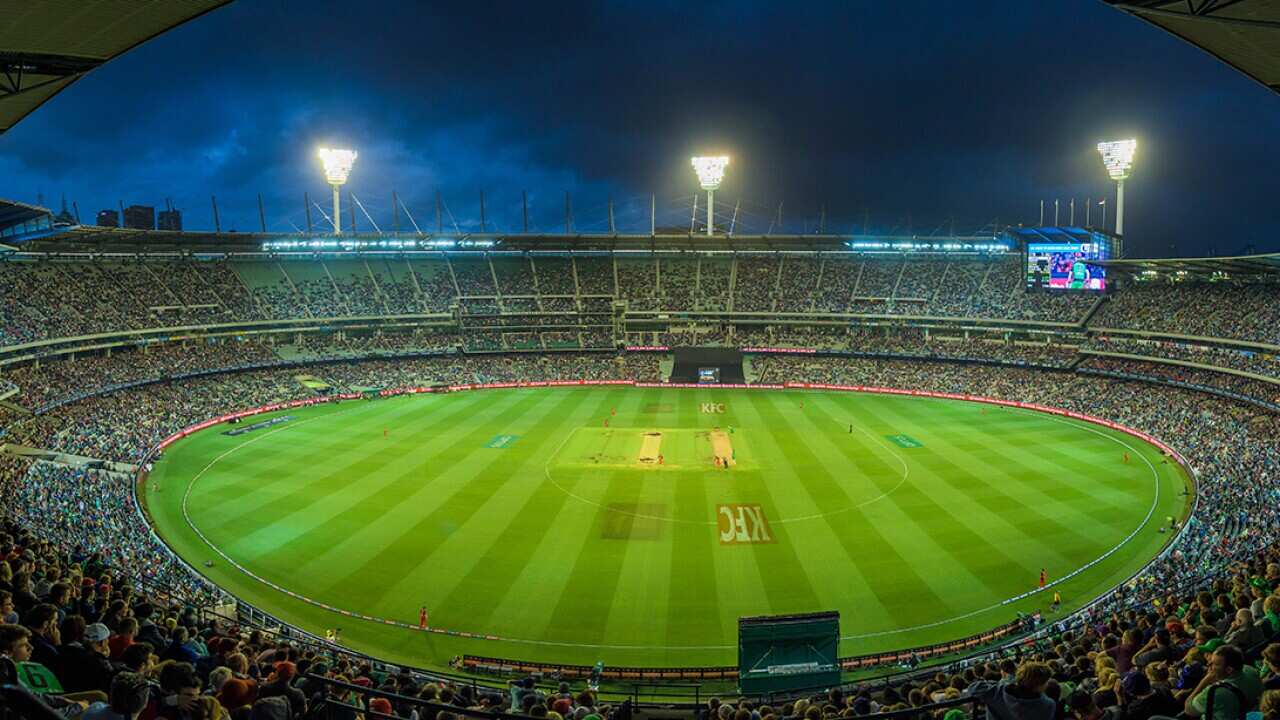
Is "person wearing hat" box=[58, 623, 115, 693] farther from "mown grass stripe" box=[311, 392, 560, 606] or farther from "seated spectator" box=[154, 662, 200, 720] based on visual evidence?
"mown grass stripe" box=[311, 392, 560, 606]

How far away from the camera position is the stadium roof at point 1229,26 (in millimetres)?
12859

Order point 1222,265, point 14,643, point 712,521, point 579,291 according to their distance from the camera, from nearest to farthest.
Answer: point 14,643 → point 712,521 → point 1222,265 → point 579,291

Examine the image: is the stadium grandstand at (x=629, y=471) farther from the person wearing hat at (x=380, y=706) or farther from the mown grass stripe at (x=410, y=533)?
the person wearing hat at (x=380, y=706)

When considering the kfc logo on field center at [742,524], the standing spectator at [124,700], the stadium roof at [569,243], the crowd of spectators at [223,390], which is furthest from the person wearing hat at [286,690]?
the stadium roof at [569,243]

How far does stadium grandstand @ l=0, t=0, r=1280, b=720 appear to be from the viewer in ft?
38.5

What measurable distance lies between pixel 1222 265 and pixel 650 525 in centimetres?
4572

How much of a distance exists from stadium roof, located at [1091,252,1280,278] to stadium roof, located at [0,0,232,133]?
54.7 m

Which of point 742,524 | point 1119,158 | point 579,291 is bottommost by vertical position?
point 742,524

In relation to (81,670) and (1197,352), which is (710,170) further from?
(81,670)

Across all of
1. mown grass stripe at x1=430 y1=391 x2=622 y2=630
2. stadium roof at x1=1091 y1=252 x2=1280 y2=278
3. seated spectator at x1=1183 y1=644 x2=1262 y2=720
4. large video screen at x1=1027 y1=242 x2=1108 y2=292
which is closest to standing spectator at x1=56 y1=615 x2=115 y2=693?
seated spectator at x1=1183 y1=644 x2=1262 y2=720

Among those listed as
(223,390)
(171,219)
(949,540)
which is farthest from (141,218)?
(949,540)

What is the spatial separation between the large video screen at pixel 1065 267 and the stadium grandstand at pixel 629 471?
1.57 ft

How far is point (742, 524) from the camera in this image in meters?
33.8

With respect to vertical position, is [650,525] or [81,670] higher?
[81,670]
